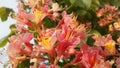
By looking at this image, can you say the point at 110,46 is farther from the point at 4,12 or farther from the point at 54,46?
the point at 4,12

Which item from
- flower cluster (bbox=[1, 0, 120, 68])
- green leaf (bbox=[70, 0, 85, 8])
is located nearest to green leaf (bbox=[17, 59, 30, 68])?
flower cluster (bbox=[1, 0, 120, 68])

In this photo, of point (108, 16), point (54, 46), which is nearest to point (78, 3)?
point (108, 16)

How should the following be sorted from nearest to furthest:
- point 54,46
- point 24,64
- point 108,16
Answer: point 54,46, point 24,64, point 108,16

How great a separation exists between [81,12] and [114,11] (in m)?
0.12

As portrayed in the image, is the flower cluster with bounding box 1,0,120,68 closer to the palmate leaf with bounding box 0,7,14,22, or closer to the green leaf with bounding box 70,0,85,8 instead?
the green leaf with bounding box 70,0,85,8

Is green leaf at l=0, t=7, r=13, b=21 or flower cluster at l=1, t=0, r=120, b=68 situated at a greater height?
green leaf at l=0, t=7, r=13, b=21

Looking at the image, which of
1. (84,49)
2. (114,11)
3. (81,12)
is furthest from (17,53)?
(114,11)

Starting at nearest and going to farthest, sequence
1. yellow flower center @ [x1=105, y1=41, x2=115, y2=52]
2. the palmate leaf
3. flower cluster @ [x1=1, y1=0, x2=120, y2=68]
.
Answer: flower cluster @ [x1=1, y1=0, x2=120, y2=68] < yellow flower center @ [x1=105, y1=41, x2=115, y2=52] < the palmate leaf

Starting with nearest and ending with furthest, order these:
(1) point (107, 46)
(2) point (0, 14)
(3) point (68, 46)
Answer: (3) point (68, 46)
(1) point (107, 46)
(2) point (0, 14)

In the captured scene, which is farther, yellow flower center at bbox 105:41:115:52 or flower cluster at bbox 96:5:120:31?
flower cluster at bbox 96:5:120:31

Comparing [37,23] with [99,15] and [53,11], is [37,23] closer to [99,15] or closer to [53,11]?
[53,11]

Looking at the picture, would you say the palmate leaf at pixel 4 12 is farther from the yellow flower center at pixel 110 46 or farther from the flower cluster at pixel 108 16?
the yellow flower center at pixel 110 46

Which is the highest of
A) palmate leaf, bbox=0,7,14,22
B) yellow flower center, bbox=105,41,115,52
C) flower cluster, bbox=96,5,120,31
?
palmate leaf, bbox=0,7,14,22

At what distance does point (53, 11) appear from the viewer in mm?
831
